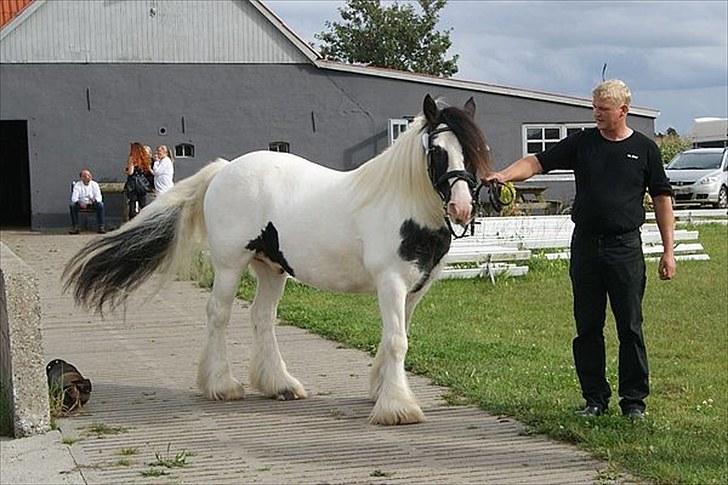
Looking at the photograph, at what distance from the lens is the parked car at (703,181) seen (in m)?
32.4

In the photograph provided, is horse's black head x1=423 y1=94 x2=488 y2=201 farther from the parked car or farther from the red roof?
the red roof

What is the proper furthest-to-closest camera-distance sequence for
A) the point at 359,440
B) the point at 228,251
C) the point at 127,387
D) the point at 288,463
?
the point at 127,387
the point at 228,251
the point at 359,440
the point at 288,463

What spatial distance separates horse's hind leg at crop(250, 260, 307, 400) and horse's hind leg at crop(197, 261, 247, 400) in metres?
0.20

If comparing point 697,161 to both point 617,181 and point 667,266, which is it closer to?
point 667,266

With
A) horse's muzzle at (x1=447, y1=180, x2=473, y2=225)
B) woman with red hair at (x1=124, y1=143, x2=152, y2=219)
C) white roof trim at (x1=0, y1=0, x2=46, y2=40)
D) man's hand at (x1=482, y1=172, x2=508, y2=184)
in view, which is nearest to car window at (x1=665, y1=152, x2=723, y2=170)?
woman with red hair at (x1=124, y1=143, x2=152, y2=219)

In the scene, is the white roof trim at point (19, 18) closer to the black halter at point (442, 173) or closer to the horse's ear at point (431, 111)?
the horse's ear at point (431, 111)

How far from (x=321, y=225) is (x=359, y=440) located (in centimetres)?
159

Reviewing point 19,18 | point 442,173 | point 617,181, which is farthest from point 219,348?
point 19,18

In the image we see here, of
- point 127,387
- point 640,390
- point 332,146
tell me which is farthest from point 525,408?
point 332,146

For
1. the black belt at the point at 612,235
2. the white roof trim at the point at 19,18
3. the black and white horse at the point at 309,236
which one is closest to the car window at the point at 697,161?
the white roof trim at the point at 19,18

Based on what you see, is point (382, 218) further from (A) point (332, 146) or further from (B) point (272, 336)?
(A) point (332, 146)

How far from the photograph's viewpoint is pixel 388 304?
7230 millimetres

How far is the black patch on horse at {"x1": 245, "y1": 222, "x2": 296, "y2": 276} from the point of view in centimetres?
801

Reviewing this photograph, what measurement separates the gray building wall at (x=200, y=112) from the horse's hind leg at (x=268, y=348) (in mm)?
19797
